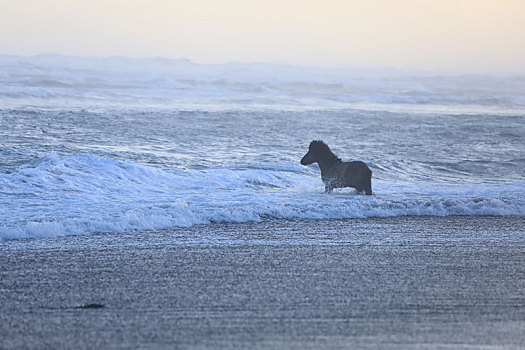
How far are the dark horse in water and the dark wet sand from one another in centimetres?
267

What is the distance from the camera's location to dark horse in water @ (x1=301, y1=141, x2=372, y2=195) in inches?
391

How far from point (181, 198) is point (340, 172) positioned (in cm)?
280

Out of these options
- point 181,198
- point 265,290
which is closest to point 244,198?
point 181,198

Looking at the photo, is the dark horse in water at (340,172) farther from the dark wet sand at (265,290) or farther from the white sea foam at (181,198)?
the dark wet sand at (265,290)

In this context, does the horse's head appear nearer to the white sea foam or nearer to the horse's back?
the white sea foam

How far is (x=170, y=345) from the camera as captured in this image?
3764 mm

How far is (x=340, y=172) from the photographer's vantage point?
10172mm

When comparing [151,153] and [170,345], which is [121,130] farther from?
[170,345]

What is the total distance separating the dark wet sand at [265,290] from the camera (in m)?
3.94

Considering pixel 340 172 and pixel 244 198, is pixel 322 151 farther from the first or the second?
pixel 244 198

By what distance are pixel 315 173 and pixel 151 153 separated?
4.39 metres

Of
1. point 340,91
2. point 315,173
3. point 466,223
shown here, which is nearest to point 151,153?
point 315,173

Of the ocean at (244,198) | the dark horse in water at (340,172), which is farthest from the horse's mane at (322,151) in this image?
the ocean at (244,198)

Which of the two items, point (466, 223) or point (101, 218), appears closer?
point (101, 218)
